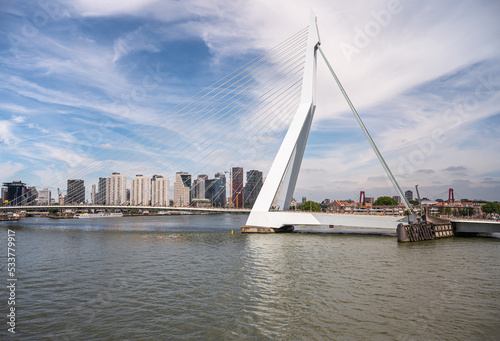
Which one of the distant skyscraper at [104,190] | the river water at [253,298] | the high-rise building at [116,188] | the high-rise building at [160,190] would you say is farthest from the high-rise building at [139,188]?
the river water at [253,298]

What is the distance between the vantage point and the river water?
8.65m

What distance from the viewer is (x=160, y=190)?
545ft

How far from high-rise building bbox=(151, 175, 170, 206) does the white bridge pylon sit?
134332 mm

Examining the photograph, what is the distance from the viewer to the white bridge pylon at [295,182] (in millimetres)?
33844

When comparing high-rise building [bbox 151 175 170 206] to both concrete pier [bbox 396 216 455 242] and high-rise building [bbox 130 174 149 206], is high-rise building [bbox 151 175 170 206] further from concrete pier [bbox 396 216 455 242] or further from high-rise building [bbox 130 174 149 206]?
concrete pier [bbox 396 216 455 242]

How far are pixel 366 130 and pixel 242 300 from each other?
91.5 feet

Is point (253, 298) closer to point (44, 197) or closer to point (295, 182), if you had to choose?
point (295, 182)

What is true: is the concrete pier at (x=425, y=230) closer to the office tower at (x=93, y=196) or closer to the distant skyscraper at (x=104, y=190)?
the office tower at (x=93, y=196)

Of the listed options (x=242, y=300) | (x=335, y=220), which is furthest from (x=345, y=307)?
(x=335, y=220)

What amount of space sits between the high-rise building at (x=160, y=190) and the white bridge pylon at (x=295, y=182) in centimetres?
13433

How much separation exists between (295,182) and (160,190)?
457 ft

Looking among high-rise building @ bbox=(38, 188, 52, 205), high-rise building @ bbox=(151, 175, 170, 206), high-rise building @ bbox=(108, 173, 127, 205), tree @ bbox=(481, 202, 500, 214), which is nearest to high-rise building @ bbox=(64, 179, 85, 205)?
high-rise building @ bbox=(38, 188, 52, 205)

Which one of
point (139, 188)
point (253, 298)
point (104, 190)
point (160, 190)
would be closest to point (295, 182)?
point (253, 298)

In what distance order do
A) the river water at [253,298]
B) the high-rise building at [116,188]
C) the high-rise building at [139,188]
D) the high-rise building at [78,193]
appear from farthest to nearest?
1. the high-rise building at [139,188]
2. the high-rise building at [116,188]
3. the high-rise building at [78,193]
4. the river water at [253,298]
